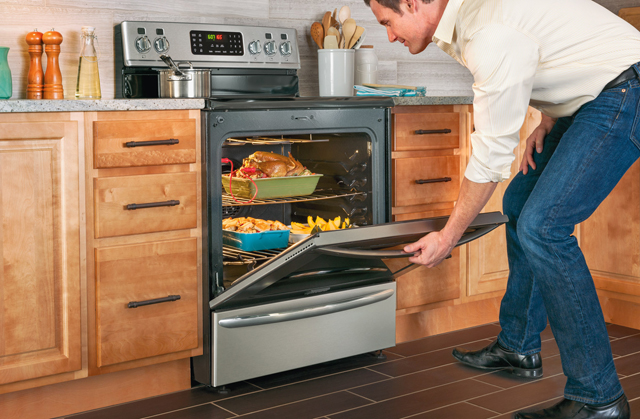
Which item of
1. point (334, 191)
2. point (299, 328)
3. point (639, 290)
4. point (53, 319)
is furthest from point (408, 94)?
point (53, 319)

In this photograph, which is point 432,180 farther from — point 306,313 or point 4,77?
point 4,77

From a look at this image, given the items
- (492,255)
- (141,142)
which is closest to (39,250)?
(141,142)

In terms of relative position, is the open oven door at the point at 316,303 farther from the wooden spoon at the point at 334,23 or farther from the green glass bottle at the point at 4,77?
the wooden spoon at the point at 334,23

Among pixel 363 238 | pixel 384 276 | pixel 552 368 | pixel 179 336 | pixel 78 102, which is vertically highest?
pixel 78 102

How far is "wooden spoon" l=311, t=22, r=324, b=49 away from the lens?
2922 millimetres

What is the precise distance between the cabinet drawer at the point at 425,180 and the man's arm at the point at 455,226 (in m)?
0.76

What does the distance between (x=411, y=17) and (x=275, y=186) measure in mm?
855

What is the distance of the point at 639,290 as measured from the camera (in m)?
2.93

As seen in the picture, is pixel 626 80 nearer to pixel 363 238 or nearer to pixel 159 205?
pixel 363 238

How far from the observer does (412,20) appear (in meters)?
1.79

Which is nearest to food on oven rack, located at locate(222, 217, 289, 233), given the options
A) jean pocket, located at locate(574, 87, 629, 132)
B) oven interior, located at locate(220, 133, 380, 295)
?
oven interior, located at locate(220, 133, 380, 295)

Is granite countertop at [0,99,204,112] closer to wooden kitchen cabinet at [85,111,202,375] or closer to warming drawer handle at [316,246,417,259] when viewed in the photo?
wooden kitchen cabinet at [85,111,202,375]

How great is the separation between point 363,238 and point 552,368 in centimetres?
103

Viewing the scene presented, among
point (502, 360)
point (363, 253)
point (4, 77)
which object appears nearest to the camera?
point (363, 253)
